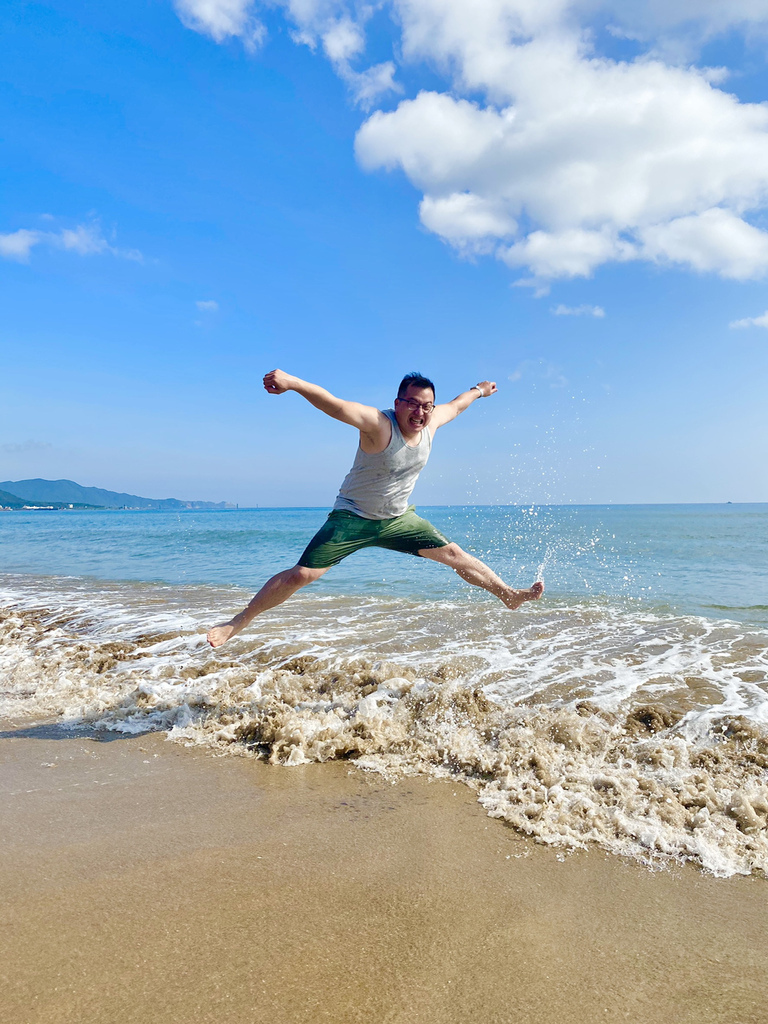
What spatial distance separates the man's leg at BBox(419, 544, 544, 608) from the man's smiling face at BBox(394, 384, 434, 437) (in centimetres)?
123

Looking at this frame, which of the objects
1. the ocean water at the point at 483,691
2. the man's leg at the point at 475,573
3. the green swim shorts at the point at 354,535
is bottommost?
the ocean water at the point at 483,691

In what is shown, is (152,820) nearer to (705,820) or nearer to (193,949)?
(193,949)

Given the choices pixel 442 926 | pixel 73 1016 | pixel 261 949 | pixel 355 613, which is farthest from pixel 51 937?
pixel 355 613

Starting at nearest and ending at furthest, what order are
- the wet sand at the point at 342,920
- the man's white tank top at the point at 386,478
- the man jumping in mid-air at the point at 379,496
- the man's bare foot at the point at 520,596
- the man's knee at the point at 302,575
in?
the wet sand at the point at 342,920 → the man jumping in mid-air at the point at 379,496 → the man's white tank top at the point at 386,478 → the man's knee at the point at 302,575 → the man's bare foot at the point at 520,596

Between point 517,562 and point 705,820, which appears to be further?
point 517,562

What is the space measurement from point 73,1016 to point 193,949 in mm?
408

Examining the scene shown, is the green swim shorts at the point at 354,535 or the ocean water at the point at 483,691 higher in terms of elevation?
the green swim shorts at the point at 354,535

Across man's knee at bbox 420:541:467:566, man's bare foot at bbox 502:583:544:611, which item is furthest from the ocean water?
man's knee at bbox 420:541:467:566

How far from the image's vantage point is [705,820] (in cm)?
309

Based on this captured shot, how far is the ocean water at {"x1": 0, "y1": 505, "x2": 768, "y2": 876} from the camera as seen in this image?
3.32 m

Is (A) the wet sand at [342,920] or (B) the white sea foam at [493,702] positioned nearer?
(A) the wet sand at [342,920]

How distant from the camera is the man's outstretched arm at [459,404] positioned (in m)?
5.10

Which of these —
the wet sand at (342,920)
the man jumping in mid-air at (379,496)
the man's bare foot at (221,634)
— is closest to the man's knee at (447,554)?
the man jumping in mid-air at (379,496)

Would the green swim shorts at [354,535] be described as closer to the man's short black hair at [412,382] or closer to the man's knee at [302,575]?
the man's knee at [302,575]
